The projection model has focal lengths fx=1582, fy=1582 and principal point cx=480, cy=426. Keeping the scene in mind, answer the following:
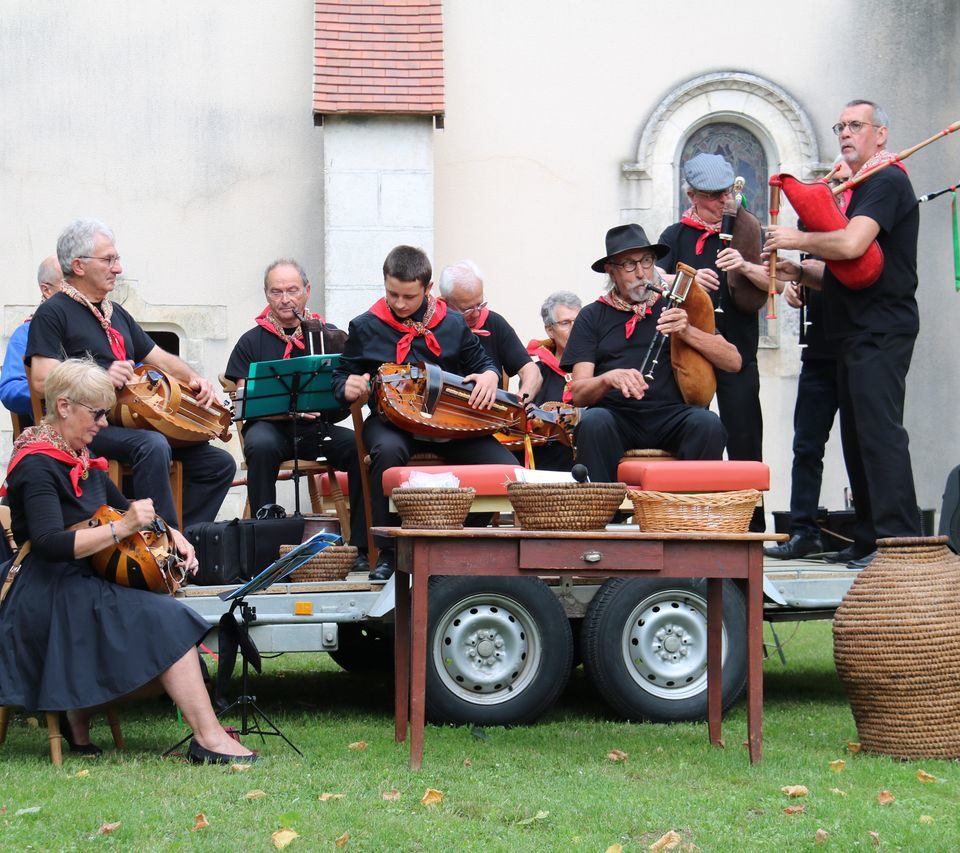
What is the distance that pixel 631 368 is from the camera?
788 cm

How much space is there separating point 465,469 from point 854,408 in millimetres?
1900

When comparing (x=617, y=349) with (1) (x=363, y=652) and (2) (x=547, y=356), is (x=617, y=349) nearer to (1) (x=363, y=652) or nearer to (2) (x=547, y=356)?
(2) (x=547, y=356)

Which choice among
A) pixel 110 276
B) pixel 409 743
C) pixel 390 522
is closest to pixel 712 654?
pixel 409 743

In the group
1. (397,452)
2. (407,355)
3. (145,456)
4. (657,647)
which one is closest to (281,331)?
(407,355)

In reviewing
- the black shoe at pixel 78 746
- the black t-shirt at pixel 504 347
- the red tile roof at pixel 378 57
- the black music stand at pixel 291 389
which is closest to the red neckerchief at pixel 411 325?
the black music stand at pixel 291 389

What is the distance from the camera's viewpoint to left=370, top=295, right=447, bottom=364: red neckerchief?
25.8 ft

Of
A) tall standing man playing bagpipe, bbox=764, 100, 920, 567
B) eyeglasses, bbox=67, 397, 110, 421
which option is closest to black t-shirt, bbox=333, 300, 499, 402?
tall standing man playing bagpipe, bbox=764, 100, 920, 567

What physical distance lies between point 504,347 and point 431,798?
3836 millimetres

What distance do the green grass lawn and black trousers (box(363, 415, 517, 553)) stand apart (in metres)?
0.96

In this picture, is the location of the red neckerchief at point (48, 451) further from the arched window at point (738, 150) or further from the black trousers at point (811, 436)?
the arched window at point (738, 150)

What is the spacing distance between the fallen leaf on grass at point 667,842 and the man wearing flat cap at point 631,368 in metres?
3.01

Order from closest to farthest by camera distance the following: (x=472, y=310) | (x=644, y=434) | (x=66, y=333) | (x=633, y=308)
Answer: (x=66, y=333)
(x=644, y=434)
(x=633, y=308)
(x=472, y=310)

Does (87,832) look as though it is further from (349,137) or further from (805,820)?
(349,137)

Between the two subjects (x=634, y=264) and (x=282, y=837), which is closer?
(x=282, y=837)
